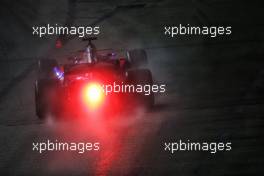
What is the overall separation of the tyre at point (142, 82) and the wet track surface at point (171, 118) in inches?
9.1

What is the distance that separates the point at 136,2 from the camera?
3166cm

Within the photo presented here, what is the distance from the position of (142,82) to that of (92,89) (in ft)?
3.53

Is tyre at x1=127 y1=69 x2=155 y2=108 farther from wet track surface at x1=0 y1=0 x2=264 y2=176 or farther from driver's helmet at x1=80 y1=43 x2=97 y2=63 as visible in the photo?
driver's helmet at x1=80 y1=43 x2=97 y2=63

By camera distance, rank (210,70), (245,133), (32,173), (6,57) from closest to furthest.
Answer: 1. (32,173)
2. (245,133)
3. (210,70)
4. (6,57)

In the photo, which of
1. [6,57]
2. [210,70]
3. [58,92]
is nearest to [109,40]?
[6,57]

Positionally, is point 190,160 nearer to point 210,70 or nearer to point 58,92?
point 58,92

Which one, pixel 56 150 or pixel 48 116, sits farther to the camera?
pixel 48 116

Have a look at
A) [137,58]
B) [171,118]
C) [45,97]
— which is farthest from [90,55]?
[171,118]

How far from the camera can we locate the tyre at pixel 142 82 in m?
18.8

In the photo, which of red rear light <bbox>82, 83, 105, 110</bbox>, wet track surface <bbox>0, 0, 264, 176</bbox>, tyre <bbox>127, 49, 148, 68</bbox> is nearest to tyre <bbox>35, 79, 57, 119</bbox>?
wet track surface <bbox>0, 0, 264, 176</bbox>

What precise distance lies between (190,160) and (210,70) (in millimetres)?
6660

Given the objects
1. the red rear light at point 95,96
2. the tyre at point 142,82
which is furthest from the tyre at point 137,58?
the red rear light at point 95,96

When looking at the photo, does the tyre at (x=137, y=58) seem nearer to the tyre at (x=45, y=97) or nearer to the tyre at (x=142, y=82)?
the tyre at (x=142, y=82)

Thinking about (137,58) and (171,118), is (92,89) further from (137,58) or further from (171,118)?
(137,58)
